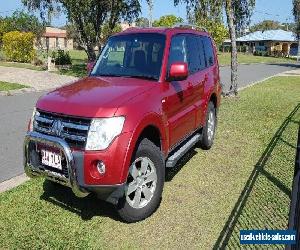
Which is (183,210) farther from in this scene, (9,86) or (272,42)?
(272,42)

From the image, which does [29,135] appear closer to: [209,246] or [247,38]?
[209,246]

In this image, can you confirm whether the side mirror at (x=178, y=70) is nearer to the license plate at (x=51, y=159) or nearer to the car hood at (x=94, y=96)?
the car hood at (x=94, y=96)

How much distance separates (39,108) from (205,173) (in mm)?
2914

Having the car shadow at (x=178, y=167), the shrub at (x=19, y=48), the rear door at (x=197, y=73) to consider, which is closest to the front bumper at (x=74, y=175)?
the car shadow at (x=178, y=167)

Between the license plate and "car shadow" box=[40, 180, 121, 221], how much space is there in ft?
2.63

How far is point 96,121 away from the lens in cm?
404

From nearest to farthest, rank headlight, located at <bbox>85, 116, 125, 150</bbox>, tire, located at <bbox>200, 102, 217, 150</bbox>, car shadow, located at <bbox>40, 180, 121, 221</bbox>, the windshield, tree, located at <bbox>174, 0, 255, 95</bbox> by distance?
headlight, located at <bbox>85, 116, 125, 150</bbox>
car shadow, located at <bbox>40, 180, 121, 221</bbox>
the windshield
tire, located at <bbox>200, 102, 217, 150</bbox>
tree, located at <bbox>174, 0, 255, 95</bbox>

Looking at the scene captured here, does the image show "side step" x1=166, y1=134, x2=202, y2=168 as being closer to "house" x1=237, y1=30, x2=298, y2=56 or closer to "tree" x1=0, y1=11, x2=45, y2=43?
"tree" x1=0, y1=11, x2=45, y2=43

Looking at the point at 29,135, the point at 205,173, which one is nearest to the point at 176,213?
the point at 205,173

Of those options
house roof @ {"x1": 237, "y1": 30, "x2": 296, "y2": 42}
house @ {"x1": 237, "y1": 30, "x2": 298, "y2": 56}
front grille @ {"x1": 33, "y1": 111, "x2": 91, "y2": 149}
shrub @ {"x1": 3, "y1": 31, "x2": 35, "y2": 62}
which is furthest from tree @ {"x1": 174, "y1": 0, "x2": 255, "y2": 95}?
house roof @ {"x1": 237, "y1": 30, "x2": 296, "y2": 42}

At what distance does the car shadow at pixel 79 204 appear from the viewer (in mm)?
4797

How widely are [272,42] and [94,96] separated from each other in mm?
74708

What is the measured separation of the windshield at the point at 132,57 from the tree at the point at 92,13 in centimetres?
1494

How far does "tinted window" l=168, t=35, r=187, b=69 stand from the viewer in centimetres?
558
